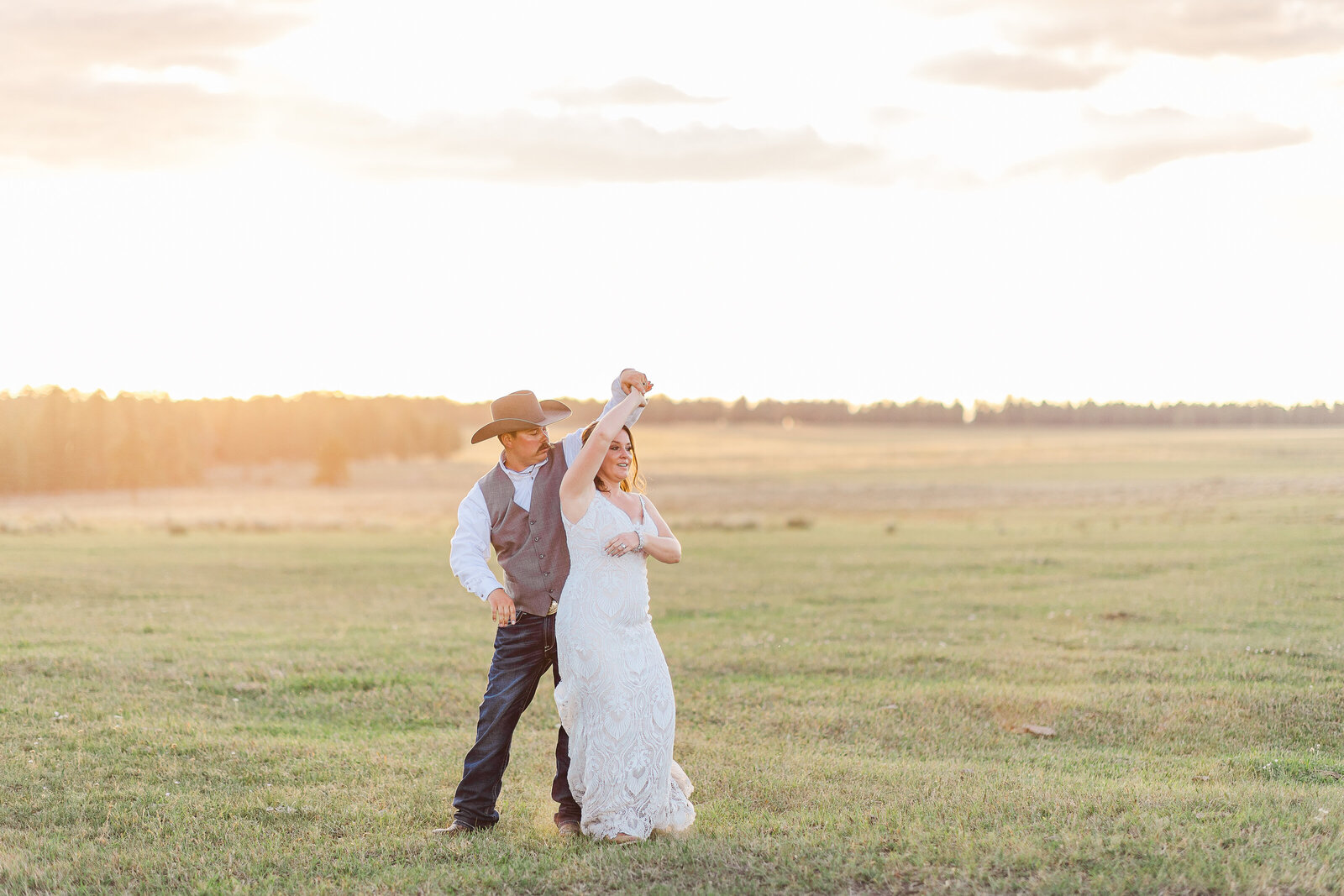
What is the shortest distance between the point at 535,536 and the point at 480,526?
15.3 inches

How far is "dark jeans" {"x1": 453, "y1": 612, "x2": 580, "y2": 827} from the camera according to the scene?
711 cm

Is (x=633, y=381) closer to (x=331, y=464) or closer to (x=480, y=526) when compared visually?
(x=480, y=526)

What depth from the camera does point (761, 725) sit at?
10867mm

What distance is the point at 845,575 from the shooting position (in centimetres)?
2412

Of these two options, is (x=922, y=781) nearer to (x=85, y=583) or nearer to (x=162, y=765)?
(x=162, y=765)

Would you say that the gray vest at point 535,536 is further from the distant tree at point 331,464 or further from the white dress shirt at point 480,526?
the distant tree at point 331,464

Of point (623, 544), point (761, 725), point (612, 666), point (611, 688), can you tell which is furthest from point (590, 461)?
point (761, 725)

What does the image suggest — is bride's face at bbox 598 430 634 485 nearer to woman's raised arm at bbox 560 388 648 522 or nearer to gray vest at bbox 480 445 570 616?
woman's raised arm at bbox 560 388 648 522

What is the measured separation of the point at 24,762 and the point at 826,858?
6491 mm

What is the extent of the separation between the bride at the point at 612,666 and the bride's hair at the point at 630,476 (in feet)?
0.04

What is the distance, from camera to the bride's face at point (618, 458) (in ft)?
22.2

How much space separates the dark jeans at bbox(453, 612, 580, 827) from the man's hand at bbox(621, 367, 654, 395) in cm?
167

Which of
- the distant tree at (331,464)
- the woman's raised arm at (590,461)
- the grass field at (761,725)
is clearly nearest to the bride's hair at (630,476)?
the woman's raised arm at (590,461)

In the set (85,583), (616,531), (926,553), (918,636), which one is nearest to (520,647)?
(616,531)
